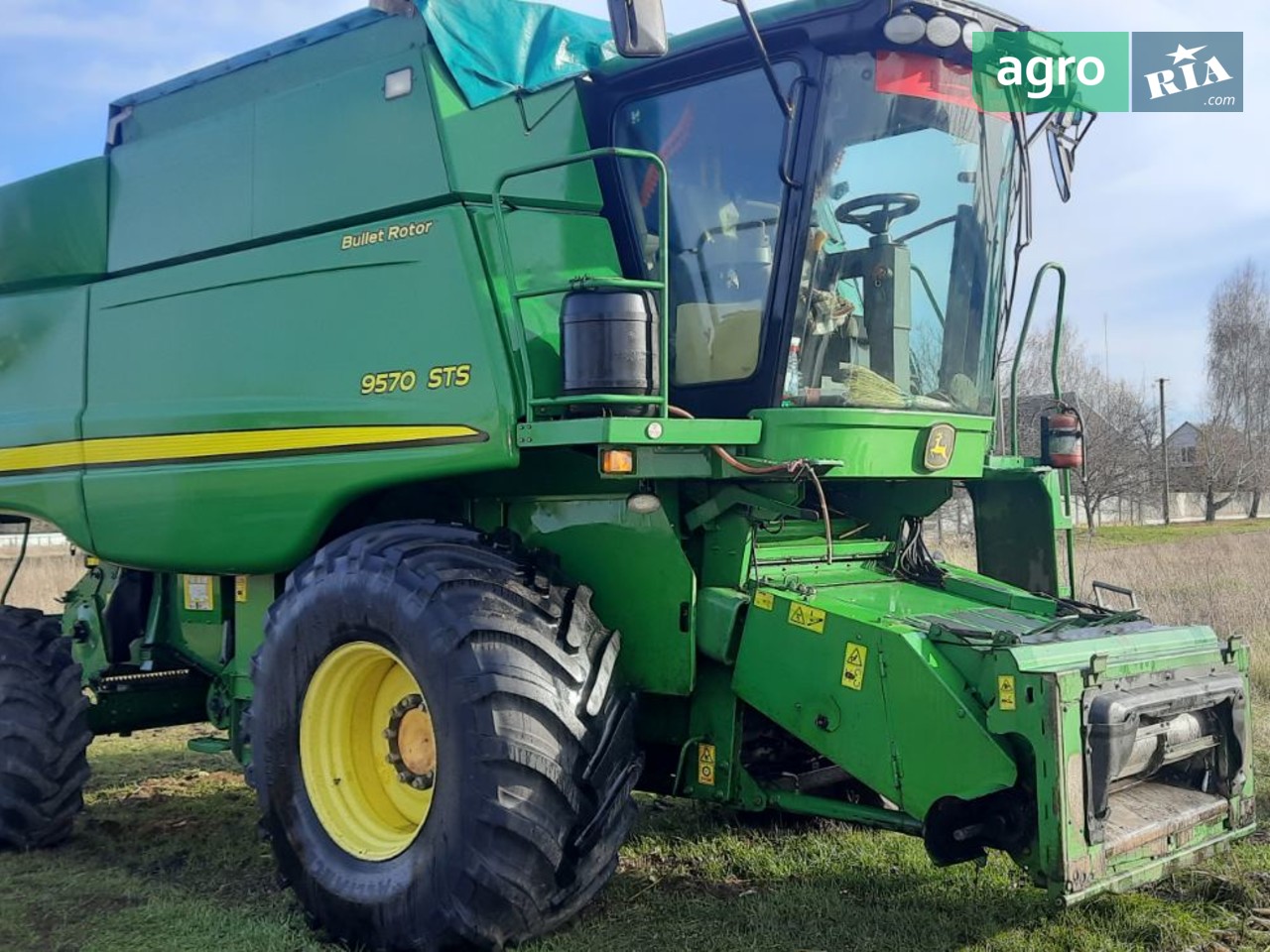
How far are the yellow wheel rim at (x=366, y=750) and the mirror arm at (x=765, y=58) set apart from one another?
7.58ft

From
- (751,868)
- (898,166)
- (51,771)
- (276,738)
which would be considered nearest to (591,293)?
(898,166)

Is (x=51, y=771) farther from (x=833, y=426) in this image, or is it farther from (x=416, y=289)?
(x=833, y=426)

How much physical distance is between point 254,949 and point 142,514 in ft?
6.83

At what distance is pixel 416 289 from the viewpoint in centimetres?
439

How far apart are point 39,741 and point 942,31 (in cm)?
473

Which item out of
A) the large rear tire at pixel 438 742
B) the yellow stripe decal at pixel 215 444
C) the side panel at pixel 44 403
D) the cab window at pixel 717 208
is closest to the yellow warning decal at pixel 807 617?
the large rear tire at pixel 438 742

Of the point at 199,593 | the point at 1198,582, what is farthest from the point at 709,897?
the point at 1198,582

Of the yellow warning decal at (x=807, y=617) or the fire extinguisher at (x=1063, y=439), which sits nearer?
the yellow warning decal at (x=807, y=617)

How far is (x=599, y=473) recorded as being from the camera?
13.1ft

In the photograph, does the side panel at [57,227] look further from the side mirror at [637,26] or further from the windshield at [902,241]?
the windshield at [902,241]

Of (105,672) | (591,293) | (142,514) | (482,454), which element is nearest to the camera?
(591,293)

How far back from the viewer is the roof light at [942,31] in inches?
161

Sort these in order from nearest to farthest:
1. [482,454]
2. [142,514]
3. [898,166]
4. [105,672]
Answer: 1. [482,454]
2. [898,166]
3. [142,514]
4. [105,672]

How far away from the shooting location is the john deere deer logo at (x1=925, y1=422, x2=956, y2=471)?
447 cm
